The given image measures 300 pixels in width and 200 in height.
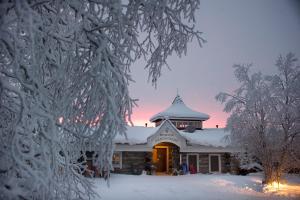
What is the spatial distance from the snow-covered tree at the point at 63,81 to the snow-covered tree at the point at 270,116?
16220mm

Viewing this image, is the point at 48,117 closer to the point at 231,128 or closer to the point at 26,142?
the point at 26,142

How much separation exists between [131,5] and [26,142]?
2.28 m

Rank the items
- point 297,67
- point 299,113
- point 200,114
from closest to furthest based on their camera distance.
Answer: point 299,113 → point 297,67 → point 200,114

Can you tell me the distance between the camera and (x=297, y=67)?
2116 centimetres

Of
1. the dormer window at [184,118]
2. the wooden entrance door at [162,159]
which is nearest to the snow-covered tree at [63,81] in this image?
the wooden entrance door at [162,159]

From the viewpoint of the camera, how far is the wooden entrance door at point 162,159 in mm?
30031

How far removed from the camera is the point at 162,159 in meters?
30.3

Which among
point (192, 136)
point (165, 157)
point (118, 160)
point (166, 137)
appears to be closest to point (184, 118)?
point (192, 136)

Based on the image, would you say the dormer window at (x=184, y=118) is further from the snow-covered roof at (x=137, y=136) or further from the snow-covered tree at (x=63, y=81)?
the snow-covered tree at (x=63, y=81)

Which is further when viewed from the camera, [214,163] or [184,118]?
[184,118]

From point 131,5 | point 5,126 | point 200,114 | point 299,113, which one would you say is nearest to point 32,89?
point 5,126

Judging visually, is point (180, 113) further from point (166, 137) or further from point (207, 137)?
point (166, 137)

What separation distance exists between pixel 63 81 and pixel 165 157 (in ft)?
88.6

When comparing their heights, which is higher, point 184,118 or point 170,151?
point 184,118
